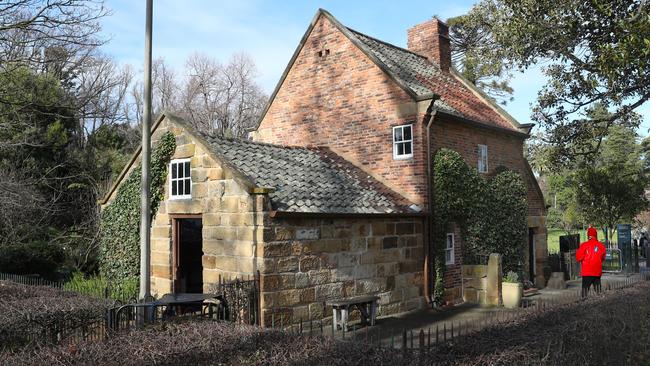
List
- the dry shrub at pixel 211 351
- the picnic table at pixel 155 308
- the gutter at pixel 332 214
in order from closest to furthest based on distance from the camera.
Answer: the dry shrub at pixel 211 351
the picnic table at pixel 155 308
the gutter at pixel 332 214

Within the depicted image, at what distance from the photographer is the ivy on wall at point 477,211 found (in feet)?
46.2

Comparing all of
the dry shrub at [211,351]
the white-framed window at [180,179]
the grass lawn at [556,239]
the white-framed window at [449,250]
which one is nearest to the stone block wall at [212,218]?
the white-framed window at [180,179]

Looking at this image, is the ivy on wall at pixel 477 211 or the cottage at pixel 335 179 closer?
the cottage at pixel 335 179

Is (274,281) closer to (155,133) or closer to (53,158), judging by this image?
(155,133)

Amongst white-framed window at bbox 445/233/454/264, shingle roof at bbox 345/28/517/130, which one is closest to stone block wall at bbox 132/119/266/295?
shingle roof at bbox 345/28/517/130

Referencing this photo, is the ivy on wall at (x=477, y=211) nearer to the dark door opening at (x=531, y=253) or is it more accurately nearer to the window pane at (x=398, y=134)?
the window pane at (x=398, y=134)

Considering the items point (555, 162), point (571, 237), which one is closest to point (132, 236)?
point (555, 162)

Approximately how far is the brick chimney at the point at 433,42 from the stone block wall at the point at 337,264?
27.9ft

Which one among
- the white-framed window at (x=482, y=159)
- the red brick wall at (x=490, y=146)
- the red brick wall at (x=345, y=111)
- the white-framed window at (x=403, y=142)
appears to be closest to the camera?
the white-framed window at (x=403, y=142)

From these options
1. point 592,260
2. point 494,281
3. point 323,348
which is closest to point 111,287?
point 494,281

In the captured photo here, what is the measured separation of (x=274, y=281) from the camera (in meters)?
10.2

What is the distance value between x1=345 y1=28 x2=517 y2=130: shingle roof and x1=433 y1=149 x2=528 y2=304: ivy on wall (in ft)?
5.78

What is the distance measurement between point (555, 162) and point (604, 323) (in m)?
11.7

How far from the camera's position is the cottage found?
10.7 m
